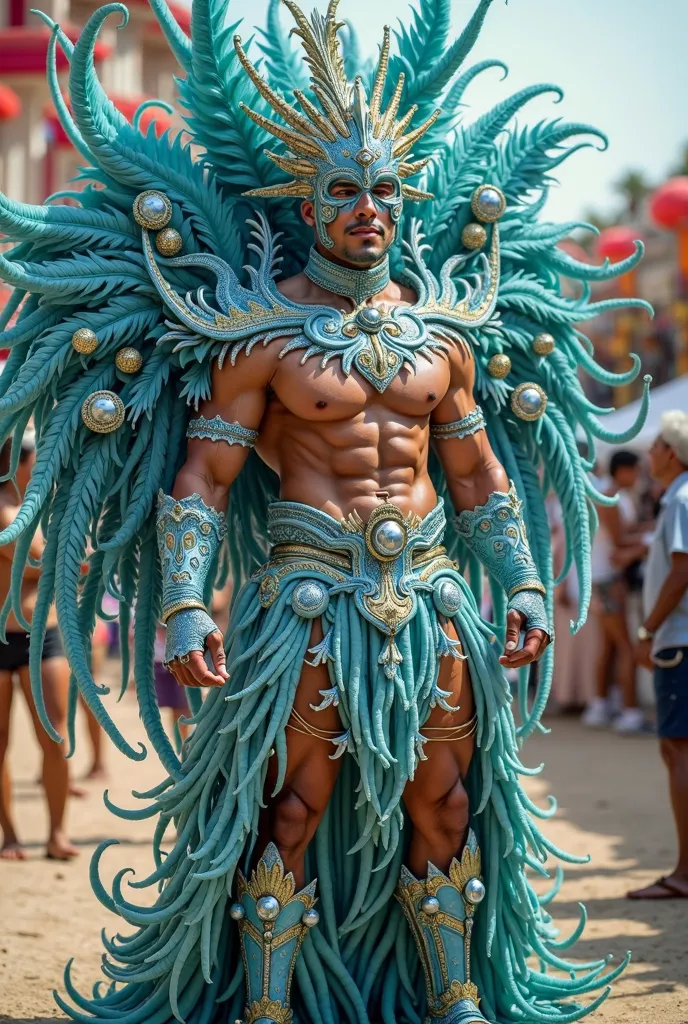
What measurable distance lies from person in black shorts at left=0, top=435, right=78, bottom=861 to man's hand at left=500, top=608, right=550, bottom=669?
2609 mm

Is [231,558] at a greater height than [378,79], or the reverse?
[378,79]

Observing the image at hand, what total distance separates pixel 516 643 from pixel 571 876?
2393 millimetres

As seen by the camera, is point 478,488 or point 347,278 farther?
point 478,488

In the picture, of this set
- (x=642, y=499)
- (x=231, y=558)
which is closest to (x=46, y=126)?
(x=642, y=499)

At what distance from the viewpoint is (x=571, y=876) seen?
18.1 feet

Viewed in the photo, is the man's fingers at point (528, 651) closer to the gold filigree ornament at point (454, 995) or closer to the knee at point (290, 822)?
the knee at point (290, 822)

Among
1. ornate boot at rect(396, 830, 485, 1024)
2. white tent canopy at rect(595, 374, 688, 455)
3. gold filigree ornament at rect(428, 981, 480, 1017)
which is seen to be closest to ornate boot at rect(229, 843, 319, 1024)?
ornate boot at rect(396, 830, 485, 1024)

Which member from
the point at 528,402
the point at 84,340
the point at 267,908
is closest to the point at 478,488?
the point at 528,402

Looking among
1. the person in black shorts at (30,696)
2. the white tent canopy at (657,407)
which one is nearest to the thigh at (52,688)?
the person in black shorts at (30,696)

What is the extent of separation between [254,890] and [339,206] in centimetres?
178

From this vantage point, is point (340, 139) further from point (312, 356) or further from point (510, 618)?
point (510, 618)

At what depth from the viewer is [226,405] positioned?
3.46m

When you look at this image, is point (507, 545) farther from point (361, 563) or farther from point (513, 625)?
point (361, 563)

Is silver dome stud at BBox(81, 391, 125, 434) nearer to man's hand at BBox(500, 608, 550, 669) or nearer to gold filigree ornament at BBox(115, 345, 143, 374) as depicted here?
gold filigree ornament at BBox(115, 345, 143, 374)
